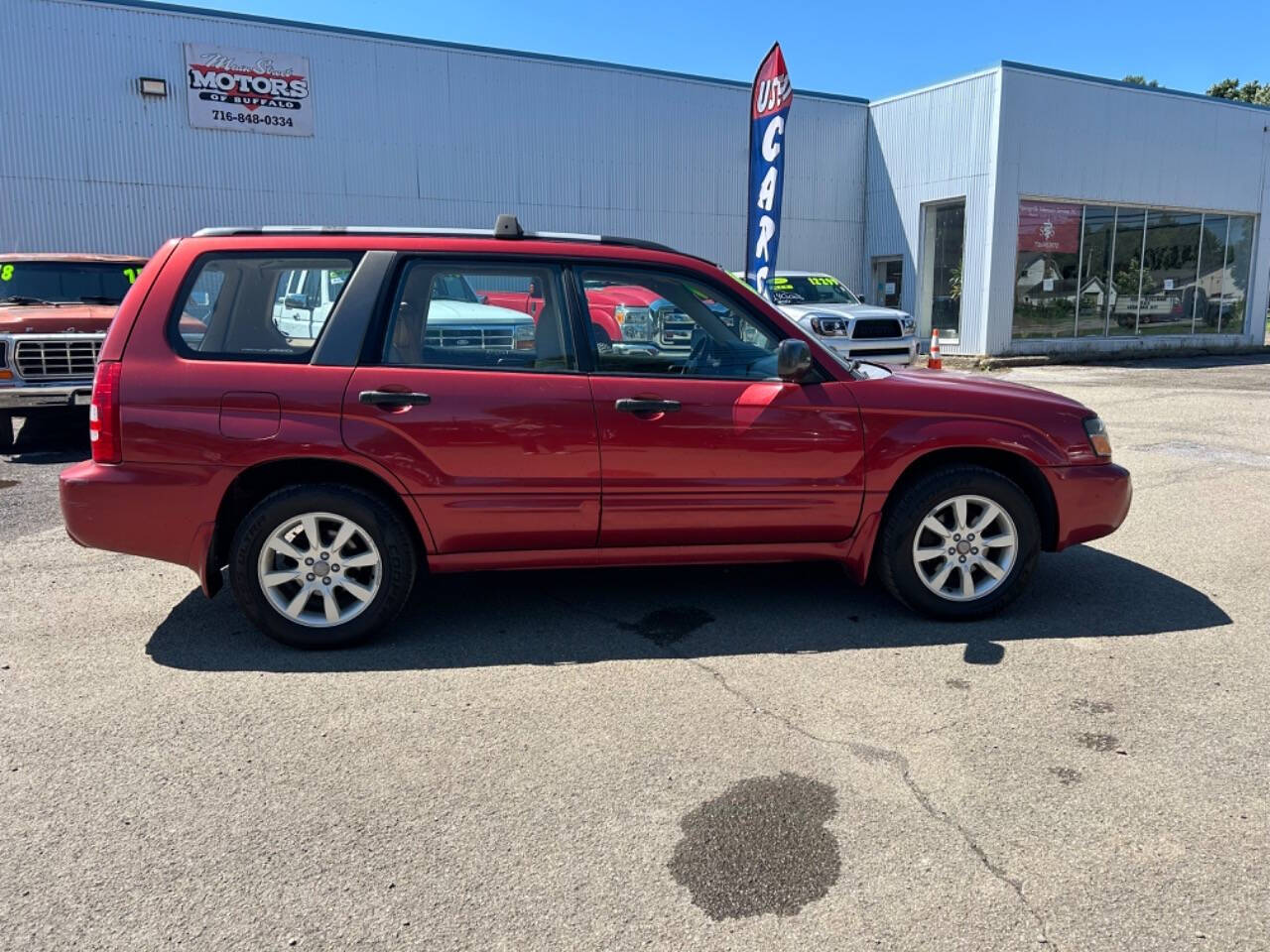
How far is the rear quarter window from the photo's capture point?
3.96 meters

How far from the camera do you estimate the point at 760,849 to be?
105 inches

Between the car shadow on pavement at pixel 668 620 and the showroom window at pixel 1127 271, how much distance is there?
657 inches

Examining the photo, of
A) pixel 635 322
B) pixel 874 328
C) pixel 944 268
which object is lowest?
pixel 635 322

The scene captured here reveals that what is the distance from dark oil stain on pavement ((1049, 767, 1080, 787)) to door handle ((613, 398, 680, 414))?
6.64 feet

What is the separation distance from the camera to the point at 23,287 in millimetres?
9359

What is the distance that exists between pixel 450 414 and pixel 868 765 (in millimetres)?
2151

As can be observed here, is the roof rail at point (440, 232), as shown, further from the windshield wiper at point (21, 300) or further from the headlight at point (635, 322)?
the windshield wiper at point (21, 300)

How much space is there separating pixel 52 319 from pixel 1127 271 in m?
21.2

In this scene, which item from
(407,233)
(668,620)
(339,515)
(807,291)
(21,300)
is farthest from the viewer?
(807,291)

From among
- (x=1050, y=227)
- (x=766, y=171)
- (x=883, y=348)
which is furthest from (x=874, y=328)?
(x=1050, y=227)

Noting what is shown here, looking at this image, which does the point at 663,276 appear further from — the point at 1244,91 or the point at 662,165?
the point at 1244,91

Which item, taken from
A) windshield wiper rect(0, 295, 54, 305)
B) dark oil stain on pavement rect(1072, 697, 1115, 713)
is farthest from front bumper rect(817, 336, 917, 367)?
dark oil stain on pavement rect(1072, 697, 1115, 713)

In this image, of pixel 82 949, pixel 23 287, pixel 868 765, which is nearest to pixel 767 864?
pixel 868 765

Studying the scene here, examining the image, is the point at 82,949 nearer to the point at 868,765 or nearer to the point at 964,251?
the point at 868,765
